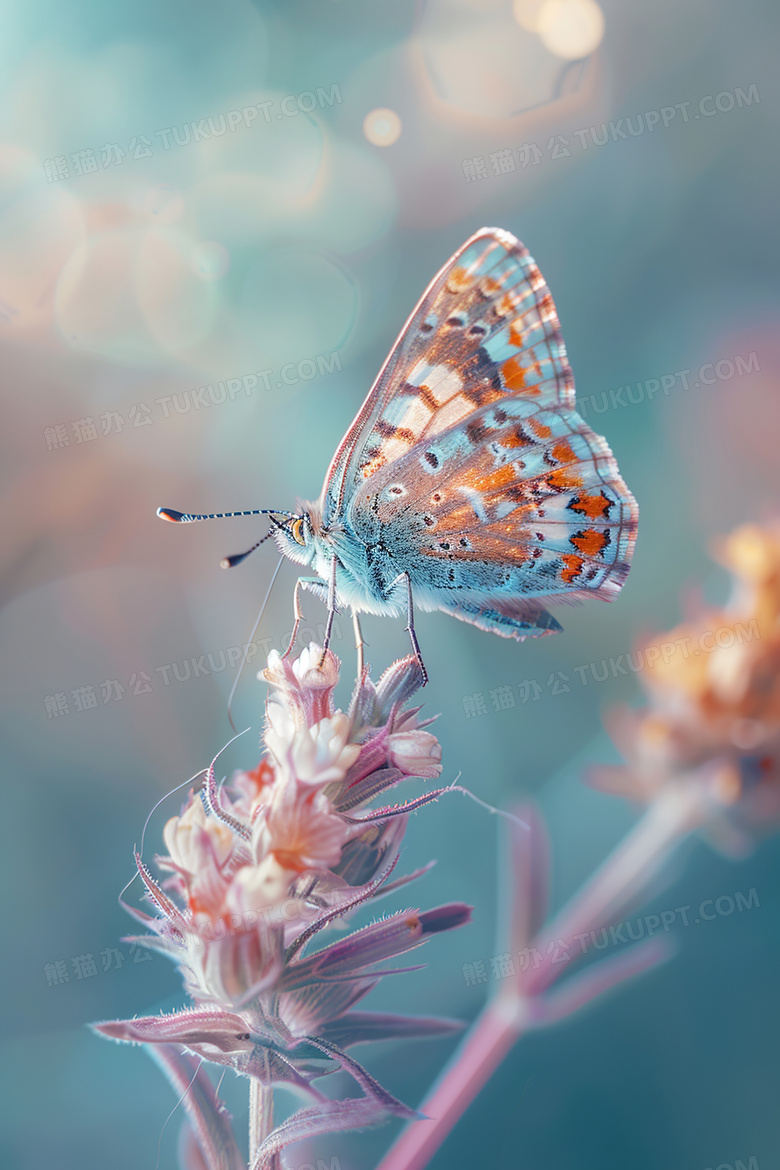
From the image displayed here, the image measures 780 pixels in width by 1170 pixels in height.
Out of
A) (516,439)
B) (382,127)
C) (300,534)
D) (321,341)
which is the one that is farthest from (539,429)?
(382,127)

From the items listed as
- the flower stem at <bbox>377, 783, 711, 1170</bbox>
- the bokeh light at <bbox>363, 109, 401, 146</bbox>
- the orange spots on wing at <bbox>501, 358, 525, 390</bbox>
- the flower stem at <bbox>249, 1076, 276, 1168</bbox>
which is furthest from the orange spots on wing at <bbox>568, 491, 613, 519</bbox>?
the bokeh light at <bbox>363, 109, 401, 146</bbox>

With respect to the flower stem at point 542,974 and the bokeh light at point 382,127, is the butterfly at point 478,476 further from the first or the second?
the bokeh light at point 382,127

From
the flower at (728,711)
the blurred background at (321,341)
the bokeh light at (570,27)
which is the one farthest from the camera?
the bokeh light at (570,27)

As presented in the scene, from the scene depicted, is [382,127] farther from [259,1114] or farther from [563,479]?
[259,1114]

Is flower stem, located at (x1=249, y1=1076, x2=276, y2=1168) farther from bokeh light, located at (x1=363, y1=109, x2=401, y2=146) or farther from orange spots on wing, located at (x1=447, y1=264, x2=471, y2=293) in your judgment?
bokeh light, located at (x1=363, y1=109, x2=401, y2=146)

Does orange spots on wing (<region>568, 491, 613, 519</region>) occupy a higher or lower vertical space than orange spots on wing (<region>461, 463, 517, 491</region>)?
lower

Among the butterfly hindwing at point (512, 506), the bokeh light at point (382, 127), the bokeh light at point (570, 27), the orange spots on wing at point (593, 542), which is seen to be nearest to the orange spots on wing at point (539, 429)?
the butterfly hindwing at point (512, 506)
